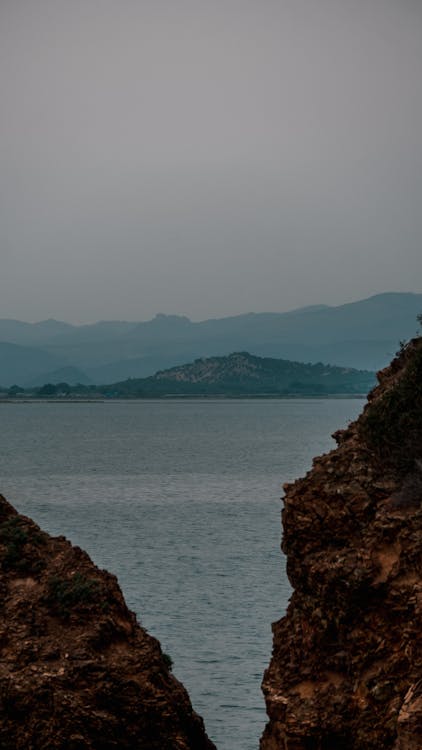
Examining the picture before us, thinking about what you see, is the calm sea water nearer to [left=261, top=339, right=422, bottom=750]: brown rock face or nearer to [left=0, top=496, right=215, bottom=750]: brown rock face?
[left=0, top=496, right=215, bottom=750]: brown rock face

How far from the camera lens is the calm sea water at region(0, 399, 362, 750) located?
25.9 m

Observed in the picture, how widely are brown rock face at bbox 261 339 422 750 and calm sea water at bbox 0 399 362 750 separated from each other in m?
7.40

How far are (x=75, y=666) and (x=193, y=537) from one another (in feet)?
114

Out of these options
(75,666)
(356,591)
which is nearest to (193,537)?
(75,666)

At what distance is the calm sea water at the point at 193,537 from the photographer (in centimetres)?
2588

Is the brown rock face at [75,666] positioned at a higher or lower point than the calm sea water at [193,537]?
higher

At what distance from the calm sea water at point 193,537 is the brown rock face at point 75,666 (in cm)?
609

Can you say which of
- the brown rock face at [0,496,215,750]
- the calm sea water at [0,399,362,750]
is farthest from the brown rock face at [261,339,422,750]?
the calm sea water at [0,399,362,750]

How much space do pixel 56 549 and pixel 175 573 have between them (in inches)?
869

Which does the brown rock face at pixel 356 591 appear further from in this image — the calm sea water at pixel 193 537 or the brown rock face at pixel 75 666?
the calm sea water at pixel 193 537

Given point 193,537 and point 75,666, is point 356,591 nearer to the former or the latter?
point 75,666

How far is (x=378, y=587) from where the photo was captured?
45.3 feet

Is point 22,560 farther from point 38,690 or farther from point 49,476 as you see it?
point 49,476

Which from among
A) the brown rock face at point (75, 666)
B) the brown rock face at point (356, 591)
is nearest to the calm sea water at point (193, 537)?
the brown rock face at point (75, 666)
